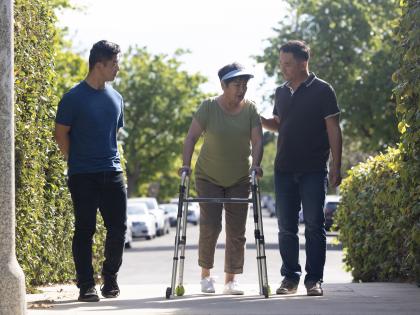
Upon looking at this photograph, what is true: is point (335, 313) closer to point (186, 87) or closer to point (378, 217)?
point (378, 217)

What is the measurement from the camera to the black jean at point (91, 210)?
8.70m

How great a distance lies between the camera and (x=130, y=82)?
65500mm

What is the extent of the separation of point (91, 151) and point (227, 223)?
5.15 ft

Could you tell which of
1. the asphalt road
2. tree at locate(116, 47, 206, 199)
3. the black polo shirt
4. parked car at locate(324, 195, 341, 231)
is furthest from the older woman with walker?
tree at locate(116, 47, 206, 199)

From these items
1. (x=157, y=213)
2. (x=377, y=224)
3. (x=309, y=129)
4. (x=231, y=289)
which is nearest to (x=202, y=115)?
(x=309, y=129)

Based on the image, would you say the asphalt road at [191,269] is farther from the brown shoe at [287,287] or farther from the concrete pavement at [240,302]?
the brown shoe at [287,287]

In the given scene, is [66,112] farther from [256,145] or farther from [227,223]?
[227,223]

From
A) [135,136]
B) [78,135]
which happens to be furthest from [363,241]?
[135,136]

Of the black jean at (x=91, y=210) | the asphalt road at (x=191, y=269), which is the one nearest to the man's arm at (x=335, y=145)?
the black jean at (x=91, y=210)

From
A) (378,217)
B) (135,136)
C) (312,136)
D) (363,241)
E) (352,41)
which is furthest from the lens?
(135,136)

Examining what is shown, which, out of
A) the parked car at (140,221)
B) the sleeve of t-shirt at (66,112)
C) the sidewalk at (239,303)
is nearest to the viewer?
the sidewalk at (239,303)

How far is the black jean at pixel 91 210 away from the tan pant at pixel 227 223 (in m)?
0.92

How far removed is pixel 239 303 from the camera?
27.1 feet

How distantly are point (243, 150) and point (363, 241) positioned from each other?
384 cm
